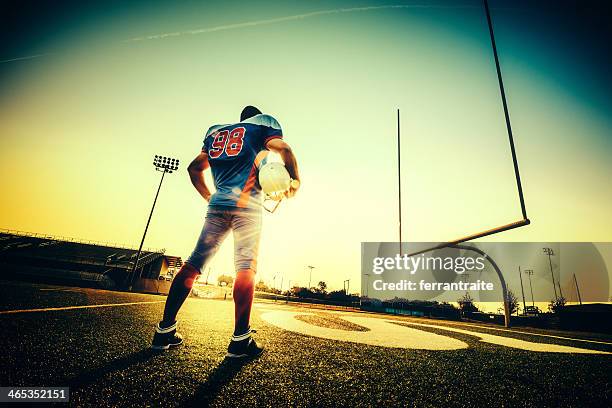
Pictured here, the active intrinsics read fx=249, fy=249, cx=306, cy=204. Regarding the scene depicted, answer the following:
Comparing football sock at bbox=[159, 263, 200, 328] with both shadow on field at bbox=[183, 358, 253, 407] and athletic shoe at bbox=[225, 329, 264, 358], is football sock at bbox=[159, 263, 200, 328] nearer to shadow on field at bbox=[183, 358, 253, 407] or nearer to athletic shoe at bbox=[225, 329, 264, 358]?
athletic shoe at bbox=[225, 329, 264, 358]

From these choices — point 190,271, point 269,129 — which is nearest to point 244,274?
point 190,271

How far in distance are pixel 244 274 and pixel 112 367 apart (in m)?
1.01

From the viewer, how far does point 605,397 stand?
61.7 inches

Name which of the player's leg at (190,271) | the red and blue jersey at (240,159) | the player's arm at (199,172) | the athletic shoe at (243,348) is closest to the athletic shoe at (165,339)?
the player's leg at (190,271)

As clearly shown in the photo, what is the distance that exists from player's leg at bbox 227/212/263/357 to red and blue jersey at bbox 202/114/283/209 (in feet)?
0.53

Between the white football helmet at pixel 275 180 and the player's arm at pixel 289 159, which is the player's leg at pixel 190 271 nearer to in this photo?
the white football helmet at pixel 275 180

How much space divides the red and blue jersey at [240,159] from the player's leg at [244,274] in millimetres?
161

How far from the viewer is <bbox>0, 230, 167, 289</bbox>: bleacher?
34.0 meters

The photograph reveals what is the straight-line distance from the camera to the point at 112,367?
4.31 ft

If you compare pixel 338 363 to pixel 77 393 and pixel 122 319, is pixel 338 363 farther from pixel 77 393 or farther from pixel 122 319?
pixel 122 319

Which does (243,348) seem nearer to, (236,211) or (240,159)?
(236,211)

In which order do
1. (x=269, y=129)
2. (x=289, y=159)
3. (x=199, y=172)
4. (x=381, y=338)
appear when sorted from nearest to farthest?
(x=289, y=159), (x=269, y=129), (x=199, y=172), (x=381, y=338)

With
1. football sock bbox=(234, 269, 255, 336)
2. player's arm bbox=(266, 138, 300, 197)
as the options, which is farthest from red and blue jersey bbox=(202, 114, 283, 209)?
football sock bbox=(234, 269, 255, 336)

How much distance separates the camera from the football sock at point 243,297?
201 cm
